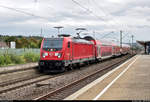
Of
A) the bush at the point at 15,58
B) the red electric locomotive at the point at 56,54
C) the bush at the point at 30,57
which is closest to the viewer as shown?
the red electric locomotive at the point at 56,54

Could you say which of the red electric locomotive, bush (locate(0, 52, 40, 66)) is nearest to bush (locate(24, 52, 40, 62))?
bush (locate(0, 52, 40, 66))

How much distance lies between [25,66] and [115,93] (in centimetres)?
1482

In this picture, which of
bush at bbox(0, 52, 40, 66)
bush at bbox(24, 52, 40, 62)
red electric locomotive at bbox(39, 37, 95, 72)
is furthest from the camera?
bush at bbox(24, 52, 40, 62)

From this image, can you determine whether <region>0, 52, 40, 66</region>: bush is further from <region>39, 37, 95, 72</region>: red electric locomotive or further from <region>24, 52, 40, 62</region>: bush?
<region>39, 37, 95, 72</region>: red electric locomotive

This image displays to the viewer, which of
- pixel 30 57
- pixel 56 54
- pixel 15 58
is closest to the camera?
pixel 56 54

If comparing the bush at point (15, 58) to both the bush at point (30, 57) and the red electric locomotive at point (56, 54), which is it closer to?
the bush at point (30, 57)

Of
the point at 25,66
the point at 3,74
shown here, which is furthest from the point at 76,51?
the point at 3,74

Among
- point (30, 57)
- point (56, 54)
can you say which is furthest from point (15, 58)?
point (56, 54)

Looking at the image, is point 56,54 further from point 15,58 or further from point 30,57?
point 30,57

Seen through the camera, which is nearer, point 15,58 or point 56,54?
point 56,54

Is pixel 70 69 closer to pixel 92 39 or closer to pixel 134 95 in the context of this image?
pixel 92 39

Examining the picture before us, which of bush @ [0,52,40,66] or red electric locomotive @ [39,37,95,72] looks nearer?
red electric locomotive @ [39,37,95,72]

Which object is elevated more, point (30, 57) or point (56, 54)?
point (56, 54)

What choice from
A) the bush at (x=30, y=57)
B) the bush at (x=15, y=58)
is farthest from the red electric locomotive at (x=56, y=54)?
the bush at (x=30, y=57)
